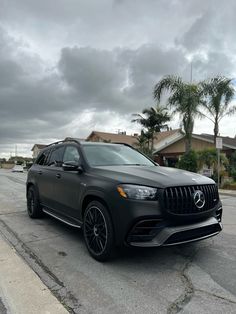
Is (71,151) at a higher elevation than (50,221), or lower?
higher

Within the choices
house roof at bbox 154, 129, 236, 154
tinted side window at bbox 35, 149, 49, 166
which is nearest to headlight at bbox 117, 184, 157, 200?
tinted side window at bbox 35, 149, 49, 166

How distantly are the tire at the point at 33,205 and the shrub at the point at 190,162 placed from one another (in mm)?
13233

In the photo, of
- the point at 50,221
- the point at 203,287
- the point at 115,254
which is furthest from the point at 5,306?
the point at 50,221

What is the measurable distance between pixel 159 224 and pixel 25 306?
1712 millimetres

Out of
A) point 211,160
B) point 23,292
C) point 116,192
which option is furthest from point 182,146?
point 23,292

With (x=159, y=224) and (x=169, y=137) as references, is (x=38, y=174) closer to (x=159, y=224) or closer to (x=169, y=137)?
(x=159, y=224)

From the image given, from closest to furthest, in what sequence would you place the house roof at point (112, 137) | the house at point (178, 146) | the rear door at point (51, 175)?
1. the rear door at point (51, 175)
2. the house at point (178, 146)
3. the house roof at point (112, 137)

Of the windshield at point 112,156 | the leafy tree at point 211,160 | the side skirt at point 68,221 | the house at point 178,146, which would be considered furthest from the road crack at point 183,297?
the house at point 178,146

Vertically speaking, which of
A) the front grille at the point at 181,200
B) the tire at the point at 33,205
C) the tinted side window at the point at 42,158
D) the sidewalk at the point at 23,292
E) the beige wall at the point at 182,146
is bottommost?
the sidewalk at the point at 23,292

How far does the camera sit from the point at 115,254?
4.19 m

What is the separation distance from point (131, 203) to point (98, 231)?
800 mm

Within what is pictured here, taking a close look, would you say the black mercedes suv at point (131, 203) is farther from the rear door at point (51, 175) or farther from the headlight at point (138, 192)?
the rear door at point (51, 175)

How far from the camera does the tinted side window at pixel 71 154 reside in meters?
5.46

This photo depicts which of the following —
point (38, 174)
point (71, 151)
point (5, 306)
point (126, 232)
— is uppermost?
point (71, 151)
